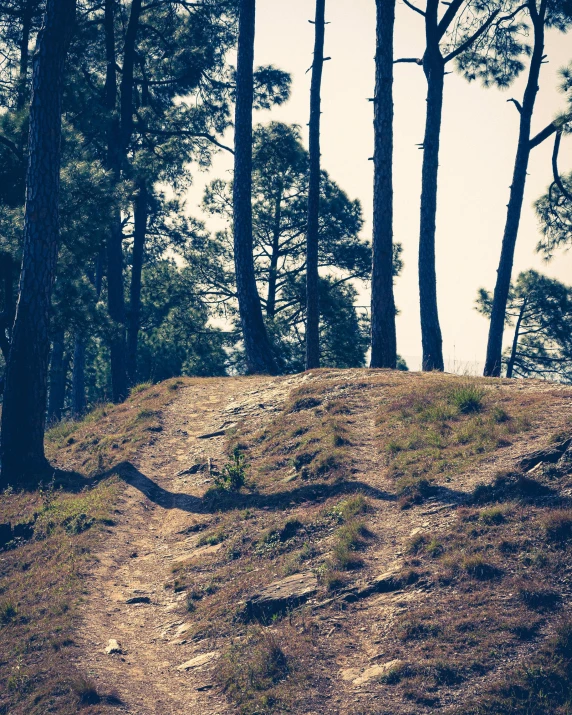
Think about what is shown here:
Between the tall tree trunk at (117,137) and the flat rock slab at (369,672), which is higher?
the tall tree trunk at (117,137)

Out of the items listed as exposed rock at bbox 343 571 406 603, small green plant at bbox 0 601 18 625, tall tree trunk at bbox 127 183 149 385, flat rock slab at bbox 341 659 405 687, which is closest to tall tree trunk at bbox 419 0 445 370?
tall tree trunk at bbox 127 183 149 385

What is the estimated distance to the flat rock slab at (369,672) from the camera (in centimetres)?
626

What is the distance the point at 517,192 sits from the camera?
20188 millimetres

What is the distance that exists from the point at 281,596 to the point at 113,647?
5.61ft

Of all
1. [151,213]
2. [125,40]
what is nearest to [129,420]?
[125,40]

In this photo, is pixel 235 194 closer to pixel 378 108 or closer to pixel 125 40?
pixel 378 108

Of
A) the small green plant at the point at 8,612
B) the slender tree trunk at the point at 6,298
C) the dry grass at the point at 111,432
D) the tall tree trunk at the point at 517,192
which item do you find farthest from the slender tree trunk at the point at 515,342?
the small green plant at the point at 8,612

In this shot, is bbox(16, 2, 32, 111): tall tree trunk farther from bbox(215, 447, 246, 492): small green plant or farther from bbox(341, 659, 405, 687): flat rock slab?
bbox(341, 659, 405, 687): flat rock slab

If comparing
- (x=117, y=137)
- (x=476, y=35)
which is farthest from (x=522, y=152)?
(x=117, y=137)

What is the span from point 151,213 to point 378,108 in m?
14.5

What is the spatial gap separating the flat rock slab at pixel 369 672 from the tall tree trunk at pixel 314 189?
1238 centimetres

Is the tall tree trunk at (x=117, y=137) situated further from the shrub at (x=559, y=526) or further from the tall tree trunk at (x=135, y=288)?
the shrub at (x=559, y=526)

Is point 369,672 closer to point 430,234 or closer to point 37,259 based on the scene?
point 37,259

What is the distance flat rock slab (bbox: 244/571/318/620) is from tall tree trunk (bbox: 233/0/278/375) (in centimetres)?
1039
